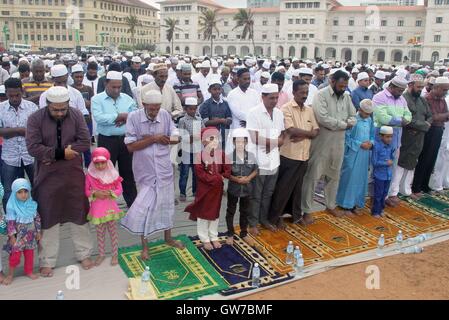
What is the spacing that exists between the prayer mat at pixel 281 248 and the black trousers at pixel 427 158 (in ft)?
8.85

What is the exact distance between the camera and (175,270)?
402 centimetres

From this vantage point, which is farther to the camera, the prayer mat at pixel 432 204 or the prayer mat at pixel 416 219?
the prayer mat at pixel 432 204

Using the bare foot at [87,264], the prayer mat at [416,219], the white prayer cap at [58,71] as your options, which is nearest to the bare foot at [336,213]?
the prayer mat at [416,219]

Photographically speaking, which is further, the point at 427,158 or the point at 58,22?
the point at 58,22

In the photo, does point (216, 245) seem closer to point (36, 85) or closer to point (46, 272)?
point (46, 272)

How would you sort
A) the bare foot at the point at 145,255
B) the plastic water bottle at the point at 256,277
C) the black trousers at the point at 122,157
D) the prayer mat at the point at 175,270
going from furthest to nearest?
the black trousers at the point at 122,157 < the bare foot at the point at 145,255 < the plastic water bottle at the point at 256,277 < the prayer mat at the point at 175,270

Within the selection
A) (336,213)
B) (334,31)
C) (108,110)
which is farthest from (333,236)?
(334,31)

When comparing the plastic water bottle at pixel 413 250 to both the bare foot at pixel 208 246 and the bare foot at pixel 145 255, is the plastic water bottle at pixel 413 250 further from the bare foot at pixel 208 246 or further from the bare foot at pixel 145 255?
the bare foot at pixel 145 255

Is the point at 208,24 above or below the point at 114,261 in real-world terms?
above

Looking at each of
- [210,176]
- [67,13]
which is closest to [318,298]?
[210,176]

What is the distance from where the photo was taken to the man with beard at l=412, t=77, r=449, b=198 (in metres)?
6.25

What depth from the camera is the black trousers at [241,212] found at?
181 inches

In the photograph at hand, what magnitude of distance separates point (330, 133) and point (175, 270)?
8.41 ft

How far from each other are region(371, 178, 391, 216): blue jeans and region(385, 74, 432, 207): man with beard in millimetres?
526
